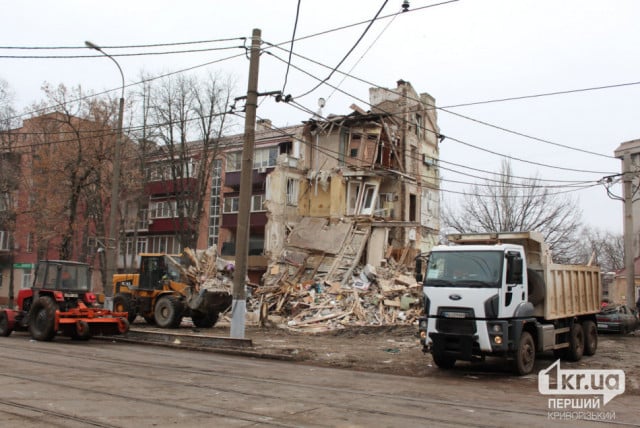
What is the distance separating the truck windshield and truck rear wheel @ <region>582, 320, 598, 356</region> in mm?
5650

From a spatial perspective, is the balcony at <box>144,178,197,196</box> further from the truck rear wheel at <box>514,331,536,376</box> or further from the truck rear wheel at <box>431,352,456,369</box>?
the truck rear wheel at <box>514,331,536,376</box>

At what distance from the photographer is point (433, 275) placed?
40.2ft

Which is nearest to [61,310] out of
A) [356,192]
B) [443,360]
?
[443,360]

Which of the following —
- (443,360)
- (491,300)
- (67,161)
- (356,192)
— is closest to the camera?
(491,300)

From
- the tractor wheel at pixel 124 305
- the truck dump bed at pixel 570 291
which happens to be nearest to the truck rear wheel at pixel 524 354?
the truck dump bed at pixel 570 291

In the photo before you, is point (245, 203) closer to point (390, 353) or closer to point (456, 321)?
point (390, 353)

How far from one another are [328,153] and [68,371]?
2984 centimetres

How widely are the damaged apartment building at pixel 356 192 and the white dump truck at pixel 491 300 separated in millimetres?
18020

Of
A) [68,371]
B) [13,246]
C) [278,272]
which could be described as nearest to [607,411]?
[68,371]

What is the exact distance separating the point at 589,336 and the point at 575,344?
145 centimetres

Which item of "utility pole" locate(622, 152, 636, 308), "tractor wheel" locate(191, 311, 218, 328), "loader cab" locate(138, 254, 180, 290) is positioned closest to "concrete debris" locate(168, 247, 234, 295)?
"loader cab" locate(138, 254, 180, 290)

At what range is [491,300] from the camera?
1134cm

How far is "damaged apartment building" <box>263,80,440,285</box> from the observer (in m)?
32.6

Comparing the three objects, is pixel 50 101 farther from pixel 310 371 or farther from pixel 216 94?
pixel 310 371
